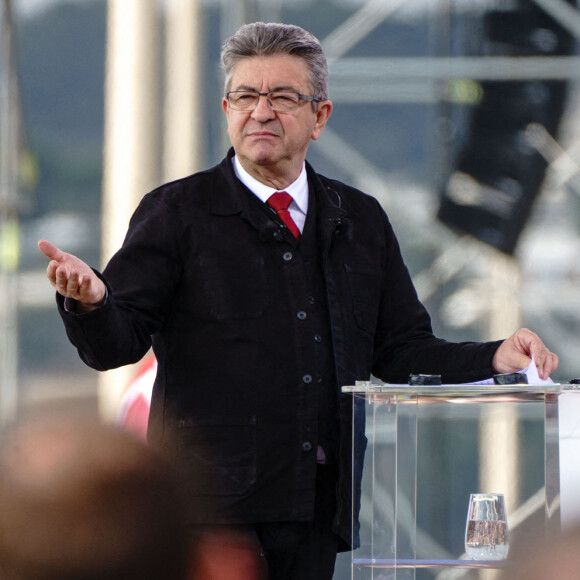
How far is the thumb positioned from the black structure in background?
261 cm

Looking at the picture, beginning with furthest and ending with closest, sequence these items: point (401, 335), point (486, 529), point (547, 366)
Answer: point (401, 335), point (547, 366), point (486, 529)

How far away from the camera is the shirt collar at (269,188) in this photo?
5.60ft

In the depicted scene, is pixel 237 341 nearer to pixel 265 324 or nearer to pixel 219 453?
pixel 265 324

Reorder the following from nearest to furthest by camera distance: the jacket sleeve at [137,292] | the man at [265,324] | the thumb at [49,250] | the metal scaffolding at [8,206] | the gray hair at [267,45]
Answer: the thumb at [49,250]
the jacket sleeve at [137,292]
the man at [265,324]
the gray hair at [267,45]
the metal scaffolding at [8,206]

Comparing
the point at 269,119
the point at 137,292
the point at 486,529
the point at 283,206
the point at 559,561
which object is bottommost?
the point at 486,529

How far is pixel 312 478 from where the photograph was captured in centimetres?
157

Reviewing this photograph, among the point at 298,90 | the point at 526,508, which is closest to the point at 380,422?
the point at 526,508

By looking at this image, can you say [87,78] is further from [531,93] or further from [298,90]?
[298,90]

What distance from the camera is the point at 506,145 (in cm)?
374

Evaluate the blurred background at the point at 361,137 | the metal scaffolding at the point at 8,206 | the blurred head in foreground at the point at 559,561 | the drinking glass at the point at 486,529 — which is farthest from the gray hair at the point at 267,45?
the metal scaffolding at the point at 8,206

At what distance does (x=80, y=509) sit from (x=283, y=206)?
1.23 meters

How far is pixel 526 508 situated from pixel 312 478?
274 millimetres

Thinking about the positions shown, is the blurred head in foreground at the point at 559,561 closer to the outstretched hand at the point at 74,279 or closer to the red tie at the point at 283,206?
the outstretched hand at the point at 74,279

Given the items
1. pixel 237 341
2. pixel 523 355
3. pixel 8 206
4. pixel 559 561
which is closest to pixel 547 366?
pixel 523 355
